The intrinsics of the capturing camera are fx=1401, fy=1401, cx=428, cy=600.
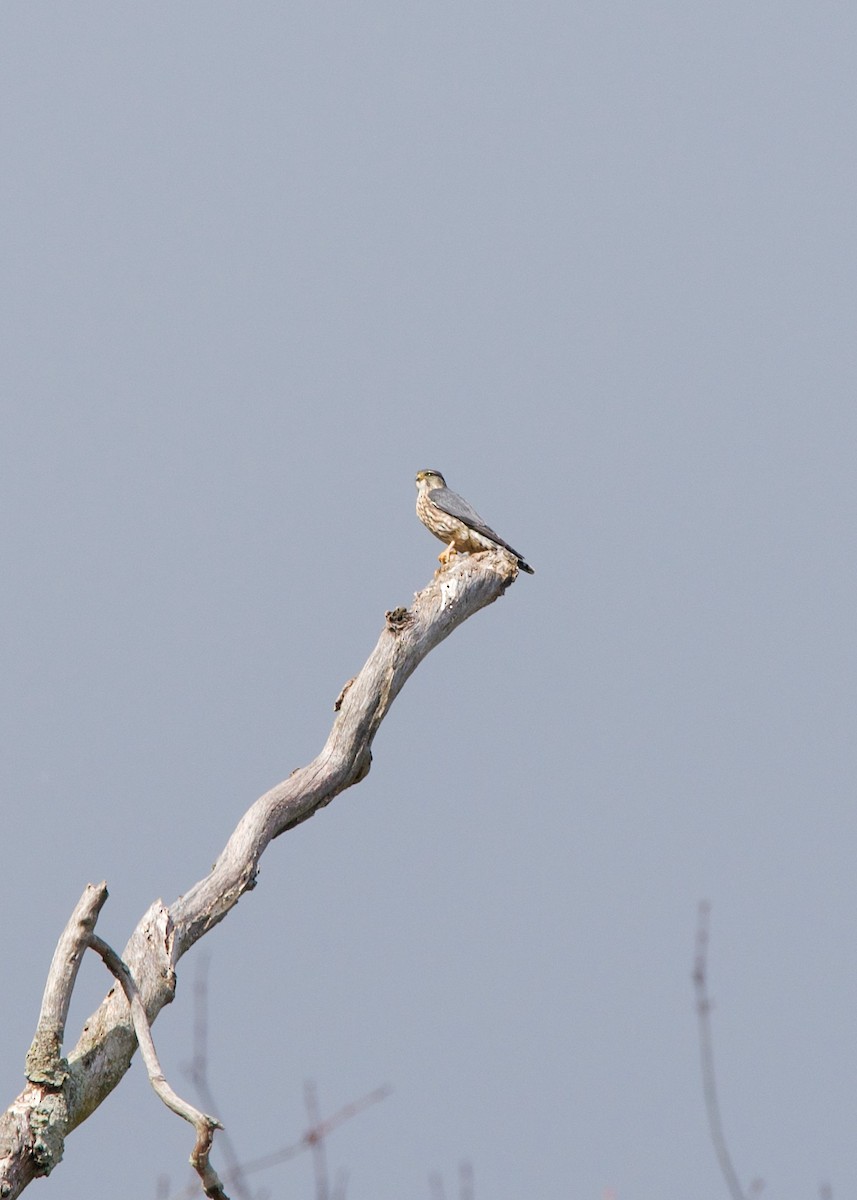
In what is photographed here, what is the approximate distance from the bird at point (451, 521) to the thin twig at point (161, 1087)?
3624 mm

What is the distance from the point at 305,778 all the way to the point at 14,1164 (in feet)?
5.01

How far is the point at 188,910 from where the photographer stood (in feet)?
12.0

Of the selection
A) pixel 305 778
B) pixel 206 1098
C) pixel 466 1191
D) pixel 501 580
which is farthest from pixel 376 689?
pixel 466 1191

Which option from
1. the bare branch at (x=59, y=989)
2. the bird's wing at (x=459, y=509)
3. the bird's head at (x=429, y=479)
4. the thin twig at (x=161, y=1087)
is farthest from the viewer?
the bird's head at (x=429, y=479)

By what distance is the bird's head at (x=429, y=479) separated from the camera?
309 inches

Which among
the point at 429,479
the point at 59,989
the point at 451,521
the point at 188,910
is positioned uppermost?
the point at 429,479

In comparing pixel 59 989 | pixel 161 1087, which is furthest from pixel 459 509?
pixel 161 1087

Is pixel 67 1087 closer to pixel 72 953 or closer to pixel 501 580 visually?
pixel 72 953

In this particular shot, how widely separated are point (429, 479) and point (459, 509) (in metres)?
0.81

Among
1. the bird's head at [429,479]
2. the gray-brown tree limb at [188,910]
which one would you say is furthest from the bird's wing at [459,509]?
the gray-brown tree limb at [188,910]

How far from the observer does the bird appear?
6.83m

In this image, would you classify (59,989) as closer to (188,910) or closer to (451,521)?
(188,910)

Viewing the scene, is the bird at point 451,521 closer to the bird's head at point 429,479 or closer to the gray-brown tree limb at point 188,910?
the bird's head at point 429,479

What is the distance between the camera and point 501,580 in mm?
5516
